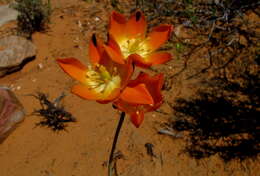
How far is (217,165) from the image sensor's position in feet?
7.79

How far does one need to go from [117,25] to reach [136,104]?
535 millimetres

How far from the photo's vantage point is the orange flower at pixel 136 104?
1309 millimetres

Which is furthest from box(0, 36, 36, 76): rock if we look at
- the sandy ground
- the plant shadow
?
the plant shadow

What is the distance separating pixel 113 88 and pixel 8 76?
2.25m

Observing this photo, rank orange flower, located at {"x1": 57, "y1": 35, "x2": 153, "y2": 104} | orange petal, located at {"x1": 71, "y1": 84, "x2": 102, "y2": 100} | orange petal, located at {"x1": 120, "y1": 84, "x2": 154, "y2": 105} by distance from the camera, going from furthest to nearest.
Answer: orange flower, located at {"x1": 57, "y1": 35, "x2": 153, "y2": 104}, orange petal, located at {"x1": 71, "y1": 84, "x2": 102, "y2": 100}, orange petal, located at {"x1": 120, "y1": 84, "x2": 154, "y2": 105}

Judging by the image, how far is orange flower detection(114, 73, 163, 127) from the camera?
4.29 feet

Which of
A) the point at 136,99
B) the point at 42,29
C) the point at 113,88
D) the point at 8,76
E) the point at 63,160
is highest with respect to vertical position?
the point at 136,99

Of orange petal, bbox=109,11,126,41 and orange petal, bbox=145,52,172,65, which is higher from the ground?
orange petal, bbox=109,11,126,41

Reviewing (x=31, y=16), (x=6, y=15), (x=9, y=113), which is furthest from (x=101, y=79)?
(x=6, y=15)

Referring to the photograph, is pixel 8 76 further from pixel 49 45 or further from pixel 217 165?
pixel 217 165

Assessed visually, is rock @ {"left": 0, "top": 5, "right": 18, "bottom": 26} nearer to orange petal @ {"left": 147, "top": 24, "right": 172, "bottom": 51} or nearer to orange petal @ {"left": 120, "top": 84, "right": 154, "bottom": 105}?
orange petal @ {"left": 147, "top": 24, "right": 172, "bottom": 51}

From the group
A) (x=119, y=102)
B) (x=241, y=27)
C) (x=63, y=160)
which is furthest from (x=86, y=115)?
(x=241, y=27)

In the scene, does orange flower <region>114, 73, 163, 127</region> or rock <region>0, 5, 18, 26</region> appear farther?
rock <region>0, 5, 18, 26</region>

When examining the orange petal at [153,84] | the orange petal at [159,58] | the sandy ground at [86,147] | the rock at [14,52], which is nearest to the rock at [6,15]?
the rock at [14,52]
